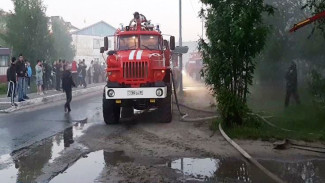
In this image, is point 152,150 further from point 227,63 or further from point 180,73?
point 180,73

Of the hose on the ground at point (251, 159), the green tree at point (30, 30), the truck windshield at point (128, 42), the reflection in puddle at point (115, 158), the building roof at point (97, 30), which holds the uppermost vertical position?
the building roof at point (97, 30)

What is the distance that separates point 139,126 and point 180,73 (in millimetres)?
11491

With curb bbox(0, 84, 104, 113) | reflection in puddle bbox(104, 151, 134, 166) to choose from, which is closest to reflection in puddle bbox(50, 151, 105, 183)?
reflection in puddle bbox(104, 151, 134, 166)

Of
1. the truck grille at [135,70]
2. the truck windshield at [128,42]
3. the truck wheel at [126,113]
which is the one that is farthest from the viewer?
the truck wheel at [126,113]

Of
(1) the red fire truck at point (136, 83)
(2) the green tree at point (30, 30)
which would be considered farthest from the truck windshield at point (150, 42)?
(2) the green tree at point (30, 30)

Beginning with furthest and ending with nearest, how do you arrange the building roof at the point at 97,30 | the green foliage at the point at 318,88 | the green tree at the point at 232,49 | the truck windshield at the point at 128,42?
the building roof at the point at 97,30 → the truck windshield at the point at 128,42 → the green foliage at the point at 318,88 → the green tree at the point at 232,49

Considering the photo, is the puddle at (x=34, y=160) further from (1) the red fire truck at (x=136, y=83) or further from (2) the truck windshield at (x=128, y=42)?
(2) the truck windshield at (x=128, y=42)

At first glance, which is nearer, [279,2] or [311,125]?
[311,125]

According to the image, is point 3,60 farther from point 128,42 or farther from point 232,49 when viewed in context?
point 232,49

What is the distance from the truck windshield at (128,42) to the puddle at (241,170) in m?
5.57

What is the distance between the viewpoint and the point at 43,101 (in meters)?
17.6

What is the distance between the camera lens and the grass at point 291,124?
8.66 metres

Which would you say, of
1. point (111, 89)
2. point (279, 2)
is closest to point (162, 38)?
point (111, 89)

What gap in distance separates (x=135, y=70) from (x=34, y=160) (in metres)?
4.28
